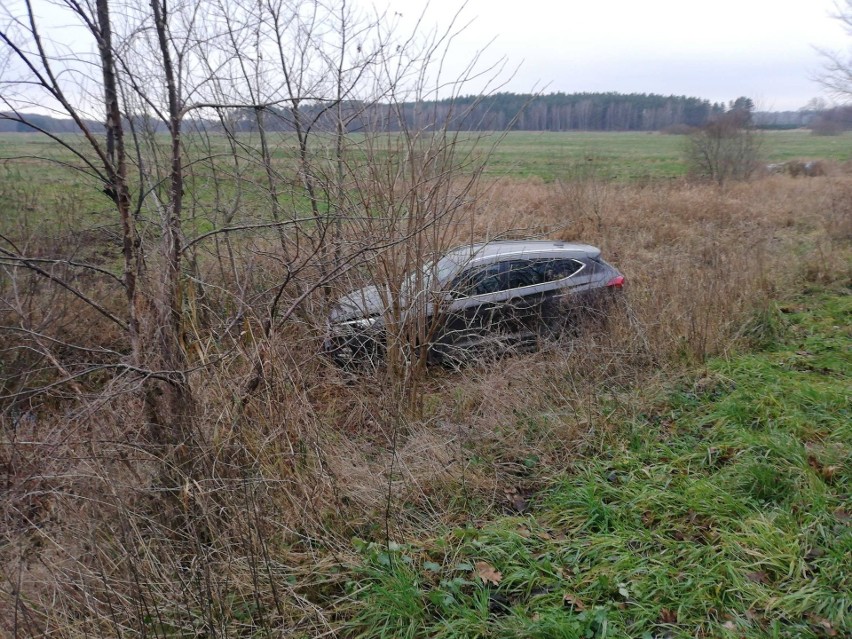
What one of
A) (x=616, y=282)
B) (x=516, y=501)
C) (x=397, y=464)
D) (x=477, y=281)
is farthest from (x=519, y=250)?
(x=516, y=501)

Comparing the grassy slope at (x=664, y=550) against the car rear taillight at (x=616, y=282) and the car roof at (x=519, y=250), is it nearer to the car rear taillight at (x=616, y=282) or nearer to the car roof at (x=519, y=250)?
the car roof at (x=519, y=250)

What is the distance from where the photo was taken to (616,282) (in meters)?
8.03

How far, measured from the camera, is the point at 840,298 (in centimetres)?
870

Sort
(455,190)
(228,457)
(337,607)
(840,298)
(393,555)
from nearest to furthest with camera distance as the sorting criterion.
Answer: (337,607)
(393,555)
(228,457)
(455,190)
(840,298)

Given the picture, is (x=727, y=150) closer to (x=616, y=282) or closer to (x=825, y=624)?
(x=616, y=282)

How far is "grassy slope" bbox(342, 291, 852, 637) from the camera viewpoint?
3.07 m

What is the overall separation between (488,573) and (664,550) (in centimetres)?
108

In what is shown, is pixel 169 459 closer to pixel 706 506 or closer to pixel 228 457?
pixel 228 457

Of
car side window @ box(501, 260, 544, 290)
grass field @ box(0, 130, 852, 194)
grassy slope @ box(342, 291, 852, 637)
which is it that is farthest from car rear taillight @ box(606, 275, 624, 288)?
grassy slope @ box(342, 291, 852, 637)

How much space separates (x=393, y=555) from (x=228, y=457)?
1.42 meters

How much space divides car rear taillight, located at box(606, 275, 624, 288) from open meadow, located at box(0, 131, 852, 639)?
2.10 ft

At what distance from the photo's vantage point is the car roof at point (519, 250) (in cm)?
611

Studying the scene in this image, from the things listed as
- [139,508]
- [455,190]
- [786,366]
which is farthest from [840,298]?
[139,508]

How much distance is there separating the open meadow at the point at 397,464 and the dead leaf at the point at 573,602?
0.04ft
